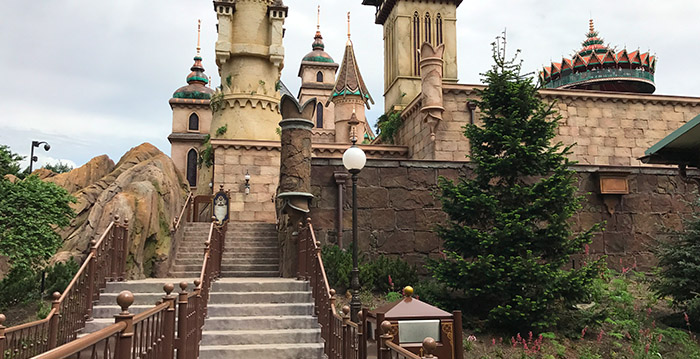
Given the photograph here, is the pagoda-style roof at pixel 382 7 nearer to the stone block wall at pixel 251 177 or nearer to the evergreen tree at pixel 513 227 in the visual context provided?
the stone block wall at pixel 251 177

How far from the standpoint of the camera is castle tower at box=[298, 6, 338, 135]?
5397 cm

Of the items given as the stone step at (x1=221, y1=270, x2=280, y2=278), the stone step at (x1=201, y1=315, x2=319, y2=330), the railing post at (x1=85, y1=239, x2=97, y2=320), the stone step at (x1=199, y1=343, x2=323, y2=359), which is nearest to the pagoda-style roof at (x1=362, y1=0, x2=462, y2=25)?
the stone step at (x1=221, y1=270, x2=280, y2=278)

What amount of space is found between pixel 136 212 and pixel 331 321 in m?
9.25

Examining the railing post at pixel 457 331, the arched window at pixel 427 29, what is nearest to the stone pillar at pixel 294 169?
the railing post at pixel 457 331

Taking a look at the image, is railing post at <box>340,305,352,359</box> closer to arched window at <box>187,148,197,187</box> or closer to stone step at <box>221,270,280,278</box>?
stone step at <box>221,270,280,278</box>

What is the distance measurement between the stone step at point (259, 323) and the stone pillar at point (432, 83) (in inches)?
414

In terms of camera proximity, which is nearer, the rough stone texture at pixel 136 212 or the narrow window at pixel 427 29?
the rough stone texture at pixel 136 212

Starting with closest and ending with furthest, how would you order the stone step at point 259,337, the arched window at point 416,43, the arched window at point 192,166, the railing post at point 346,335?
1. the railing post at point 346,335
2. the stone step at point 259,337
3. the arched window at point 416,43
4. the arched window at point 192,166

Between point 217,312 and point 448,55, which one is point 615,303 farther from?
point 448,55

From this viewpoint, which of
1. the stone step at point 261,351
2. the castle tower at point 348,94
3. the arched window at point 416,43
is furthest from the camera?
the castle tower at point 348,94

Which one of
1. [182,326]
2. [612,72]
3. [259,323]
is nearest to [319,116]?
[612,72]

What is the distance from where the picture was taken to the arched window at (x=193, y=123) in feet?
146

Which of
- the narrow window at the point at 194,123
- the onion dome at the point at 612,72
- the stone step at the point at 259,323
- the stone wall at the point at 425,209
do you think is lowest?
the stone step at the point at 259,323

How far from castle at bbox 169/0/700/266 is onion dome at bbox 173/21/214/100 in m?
15.3
